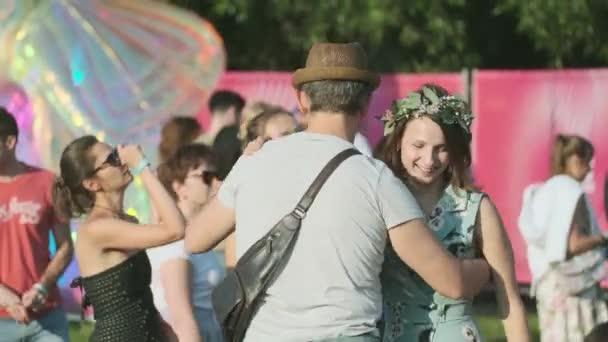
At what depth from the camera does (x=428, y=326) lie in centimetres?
518

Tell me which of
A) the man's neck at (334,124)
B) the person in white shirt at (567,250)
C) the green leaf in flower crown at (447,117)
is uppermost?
the man's neck at (334,124)

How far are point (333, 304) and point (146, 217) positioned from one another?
18.8 ft

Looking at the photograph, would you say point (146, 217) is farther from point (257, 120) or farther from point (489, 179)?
point (489, 179)

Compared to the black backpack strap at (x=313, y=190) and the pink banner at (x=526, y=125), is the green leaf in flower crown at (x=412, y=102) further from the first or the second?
the pink banner at (x=526, y=125)

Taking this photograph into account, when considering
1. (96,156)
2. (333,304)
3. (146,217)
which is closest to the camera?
(333,304)

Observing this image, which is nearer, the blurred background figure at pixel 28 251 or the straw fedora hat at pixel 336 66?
the straw fedora hat at pixel 336 66

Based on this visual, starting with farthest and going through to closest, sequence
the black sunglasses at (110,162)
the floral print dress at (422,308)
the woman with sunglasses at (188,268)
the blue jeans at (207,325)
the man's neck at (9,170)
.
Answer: the man's neck at (9,170), the blue jeans at (207,325), the woman with sunglasses at (188,268), the black sunglasses at (110,162), the floral print dress at (422,308)

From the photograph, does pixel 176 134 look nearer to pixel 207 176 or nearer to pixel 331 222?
pixel 207 176

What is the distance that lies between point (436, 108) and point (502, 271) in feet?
1.85

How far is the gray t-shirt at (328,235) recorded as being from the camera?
186 inches

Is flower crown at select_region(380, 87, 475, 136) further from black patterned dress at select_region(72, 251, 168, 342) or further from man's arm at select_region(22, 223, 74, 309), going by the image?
man's arm at select_region(22, 223, 74, 309)

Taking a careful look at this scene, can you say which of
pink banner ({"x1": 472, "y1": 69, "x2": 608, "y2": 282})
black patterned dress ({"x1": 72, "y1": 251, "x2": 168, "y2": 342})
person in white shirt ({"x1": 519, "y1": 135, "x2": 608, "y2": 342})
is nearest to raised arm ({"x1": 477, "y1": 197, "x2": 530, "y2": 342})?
black patterned dress ({"x1": 72, "y1": 251, "x2": 168, "y2": 342})

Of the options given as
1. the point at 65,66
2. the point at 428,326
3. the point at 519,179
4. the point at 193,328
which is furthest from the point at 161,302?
the point at 519,179

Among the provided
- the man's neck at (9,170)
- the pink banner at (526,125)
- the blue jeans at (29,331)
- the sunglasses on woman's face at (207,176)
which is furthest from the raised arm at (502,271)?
the pink banner at (526,125)
